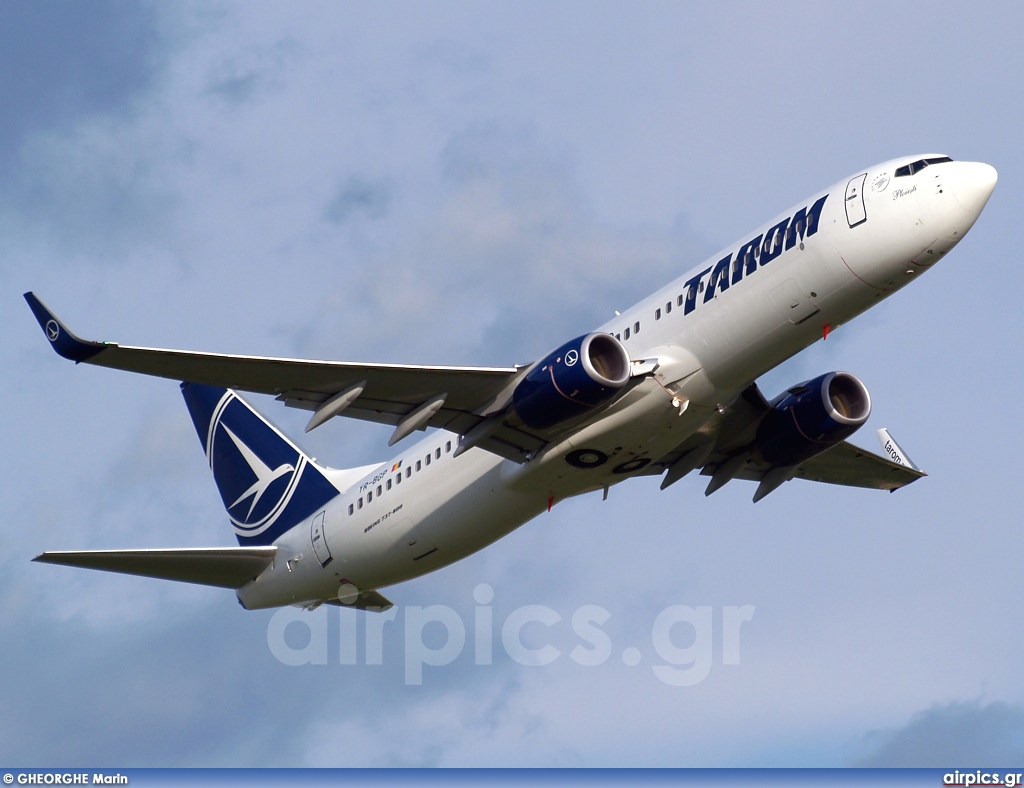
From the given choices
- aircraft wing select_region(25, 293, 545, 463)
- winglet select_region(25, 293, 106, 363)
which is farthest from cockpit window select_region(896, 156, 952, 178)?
winglet select_region(25, 293, 106, 363)

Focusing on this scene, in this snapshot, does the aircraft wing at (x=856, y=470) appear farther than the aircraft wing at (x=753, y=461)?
Yes

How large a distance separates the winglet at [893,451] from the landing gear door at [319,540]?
1848 centimetres

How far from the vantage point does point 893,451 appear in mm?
44688

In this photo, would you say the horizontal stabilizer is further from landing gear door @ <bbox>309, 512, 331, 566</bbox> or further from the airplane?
landing gear door @ <bbox>309, 512, 331, 566</bbox>

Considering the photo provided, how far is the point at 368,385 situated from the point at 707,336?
27.4ft

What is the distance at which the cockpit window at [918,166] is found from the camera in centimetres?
3083

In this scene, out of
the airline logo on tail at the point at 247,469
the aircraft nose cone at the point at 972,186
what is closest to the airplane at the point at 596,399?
the aircraft nose cone at the point at 972,186

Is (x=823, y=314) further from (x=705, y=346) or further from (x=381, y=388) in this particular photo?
(x=381, y=388)

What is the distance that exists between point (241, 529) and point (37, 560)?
10779 mm

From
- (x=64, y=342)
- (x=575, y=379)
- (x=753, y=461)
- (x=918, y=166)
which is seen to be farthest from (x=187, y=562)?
(x=918, y=166)

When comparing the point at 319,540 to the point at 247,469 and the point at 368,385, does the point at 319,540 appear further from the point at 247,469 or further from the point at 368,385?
the point at 368,385

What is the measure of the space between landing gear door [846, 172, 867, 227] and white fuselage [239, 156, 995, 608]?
2cm

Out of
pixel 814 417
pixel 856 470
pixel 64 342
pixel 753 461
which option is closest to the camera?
pixel 64 342

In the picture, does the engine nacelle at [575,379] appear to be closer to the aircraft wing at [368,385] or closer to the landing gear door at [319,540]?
the aircraft wing at [368,385]
